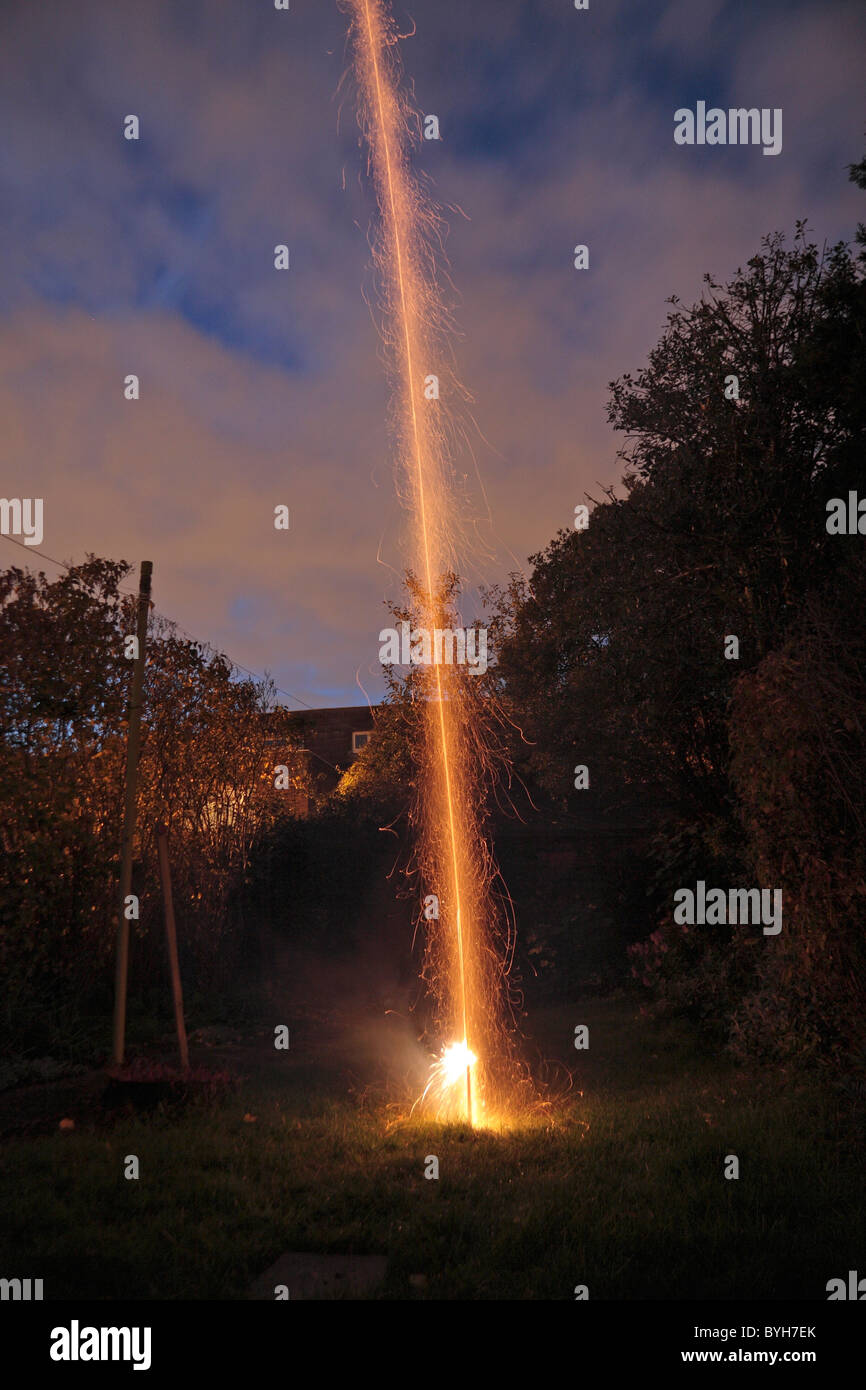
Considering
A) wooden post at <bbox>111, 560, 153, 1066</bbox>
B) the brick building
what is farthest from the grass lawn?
the brick building

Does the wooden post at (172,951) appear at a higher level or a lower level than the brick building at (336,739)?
lower

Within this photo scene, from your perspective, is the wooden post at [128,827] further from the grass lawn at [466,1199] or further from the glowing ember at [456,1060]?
the glowing ember at [456,1060]

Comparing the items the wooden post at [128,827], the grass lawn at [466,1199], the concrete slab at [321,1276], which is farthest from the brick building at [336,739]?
the concrete slab at [321,1276]

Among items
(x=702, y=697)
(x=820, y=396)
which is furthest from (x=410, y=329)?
(x=702, y=697)

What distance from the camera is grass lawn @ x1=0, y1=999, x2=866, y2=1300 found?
491 cm

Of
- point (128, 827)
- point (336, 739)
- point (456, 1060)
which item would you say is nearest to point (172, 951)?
point (128, 827)

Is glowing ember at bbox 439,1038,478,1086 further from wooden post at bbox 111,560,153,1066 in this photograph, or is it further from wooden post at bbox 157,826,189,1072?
wooden post at bbox 111,560,153,1066

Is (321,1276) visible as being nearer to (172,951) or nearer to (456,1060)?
→ (456,1060)

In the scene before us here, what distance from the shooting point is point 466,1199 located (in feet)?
19.9

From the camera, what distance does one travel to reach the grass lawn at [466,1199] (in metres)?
4.91

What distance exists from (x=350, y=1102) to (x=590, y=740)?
7309 millimetres
